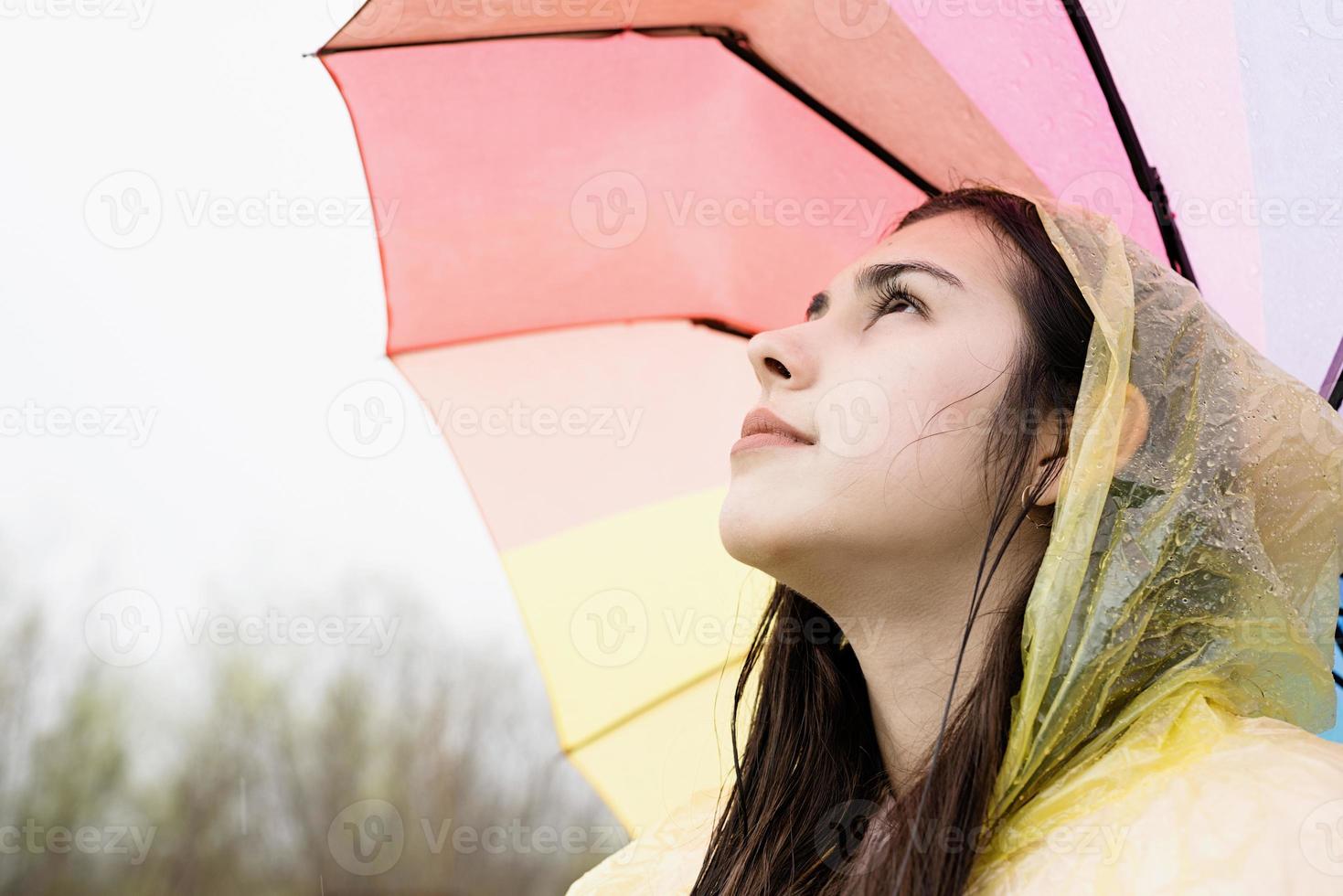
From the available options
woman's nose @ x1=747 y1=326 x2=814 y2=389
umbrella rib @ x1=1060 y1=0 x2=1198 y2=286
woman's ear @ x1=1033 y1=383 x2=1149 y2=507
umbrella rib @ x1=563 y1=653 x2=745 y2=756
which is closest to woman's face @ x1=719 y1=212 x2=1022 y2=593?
woman's nose @ x1=747 y1=326 x2=814 y2=389

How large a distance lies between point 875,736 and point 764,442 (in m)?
0.56

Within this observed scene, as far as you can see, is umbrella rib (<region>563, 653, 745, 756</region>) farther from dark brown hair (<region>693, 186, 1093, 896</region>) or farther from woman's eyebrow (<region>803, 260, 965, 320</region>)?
woman's eyebrow (<region>803, 260, 965, 320</region>)

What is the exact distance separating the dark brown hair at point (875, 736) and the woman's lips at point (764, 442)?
0.28m

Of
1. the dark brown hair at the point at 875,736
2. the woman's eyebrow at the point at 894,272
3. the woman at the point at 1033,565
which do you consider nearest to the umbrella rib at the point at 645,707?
the dark brown hair at the point at 875,736

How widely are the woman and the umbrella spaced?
0.18 metres

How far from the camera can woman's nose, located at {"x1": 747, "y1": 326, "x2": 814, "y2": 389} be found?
1.57 metres

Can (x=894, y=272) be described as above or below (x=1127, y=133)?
below

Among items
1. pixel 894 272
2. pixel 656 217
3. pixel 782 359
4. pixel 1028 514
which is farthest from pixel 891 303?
pixel 656 217

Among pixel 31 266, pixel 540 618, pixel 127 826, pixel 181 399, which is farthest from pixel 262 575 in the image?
pixel 540 618

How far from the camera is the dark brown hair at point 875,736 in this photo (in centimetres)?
134

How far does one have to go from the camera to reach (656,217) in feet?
6.27

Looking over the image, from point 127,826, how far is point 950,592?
6.27 metres

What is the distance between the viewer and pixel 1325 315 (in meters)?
1.61

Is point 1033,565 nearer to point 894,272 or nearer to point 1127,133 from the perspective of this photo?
point 894,272
